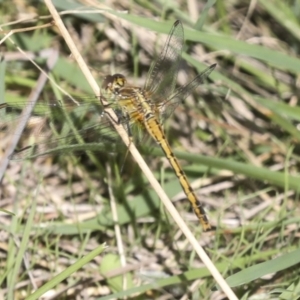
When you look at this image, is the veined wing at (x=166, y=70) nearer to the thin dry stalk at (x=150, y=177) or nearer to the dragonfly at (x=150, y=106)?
the dragonfly at (x=150, y=106)

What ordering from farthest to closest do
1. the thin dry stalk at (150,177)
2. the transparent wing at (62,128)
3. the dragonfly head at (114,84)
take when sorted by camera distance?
the dragonfly head at (114,84), the transparent wing at (62,128), the thin dry stalk at (150,177)

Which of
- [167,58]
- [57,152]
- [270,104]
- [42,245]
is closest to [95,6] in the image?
[167,58]

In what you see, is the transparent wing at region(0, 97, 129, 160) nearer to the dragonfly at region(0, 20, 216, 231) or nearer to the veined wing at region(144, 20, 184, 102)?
the dragonfly at region(0, 20, 216, 231)

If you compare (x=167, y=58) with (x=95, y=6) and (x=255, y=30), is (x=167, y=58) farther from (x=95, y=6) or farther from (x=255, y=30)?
(x=255, y=30)

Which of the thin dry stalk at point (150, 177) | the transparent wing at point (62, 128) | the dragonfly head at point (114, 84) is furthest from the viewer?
the dragonfly head at point (114, 84)

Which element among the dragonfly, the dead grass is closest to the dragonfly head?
the dragonfly

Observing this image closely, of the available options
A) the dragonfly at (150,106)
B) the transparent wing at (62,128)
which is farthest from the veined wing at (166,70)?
the transparent wing at (62,128)
